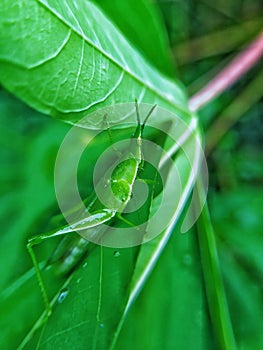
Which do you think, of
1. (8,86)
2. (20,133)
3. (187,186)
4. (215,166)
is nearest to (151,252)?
(187,186)

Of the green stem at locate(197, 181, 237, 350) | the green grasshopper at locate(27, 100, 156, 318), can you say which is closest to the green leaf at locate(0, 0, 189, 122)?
the green grasshopper at locate(27, 100, 156, 318)

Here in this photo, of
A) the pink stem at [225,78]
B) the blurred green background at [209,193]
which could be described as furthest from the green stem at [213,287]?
the pink stem at [225,78]

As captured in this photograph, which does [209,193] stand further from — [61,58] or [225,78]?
[61,58]

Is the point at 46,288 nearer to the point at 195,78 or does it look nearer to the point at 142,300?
the point at 142,300

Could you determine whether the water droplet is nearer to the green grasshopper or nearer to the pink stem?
the green grasshopper

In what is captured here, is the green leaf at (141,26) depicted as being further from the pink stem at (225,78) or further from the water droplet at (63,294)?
the water droplet at (63,294)

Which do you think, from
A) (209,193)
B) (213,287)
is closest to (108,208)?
(213,287)
